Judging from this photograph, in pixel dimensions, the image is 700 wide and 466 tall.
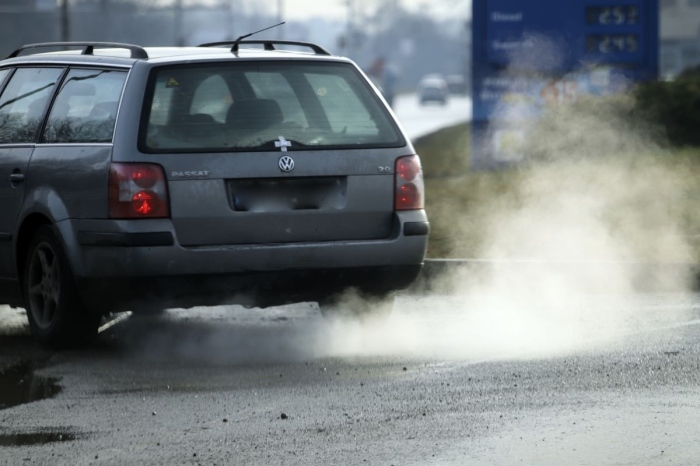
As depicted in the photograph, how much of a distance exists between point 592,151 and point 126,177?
14.0m

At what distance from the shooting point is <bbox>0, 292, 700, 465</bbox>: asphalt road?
5742 millimetres

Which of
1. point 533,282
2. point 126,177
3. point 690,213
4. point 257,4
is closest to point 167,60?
point 126,177

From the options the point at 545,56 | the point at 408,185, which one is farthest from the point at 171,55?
the point at 545,56

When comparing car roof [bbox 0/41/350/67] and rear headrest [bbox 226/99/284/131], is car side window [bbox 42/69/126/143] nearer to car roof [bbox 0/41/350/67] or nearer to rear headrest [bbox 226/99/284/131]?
car roof [bbox 0/41/350/67]

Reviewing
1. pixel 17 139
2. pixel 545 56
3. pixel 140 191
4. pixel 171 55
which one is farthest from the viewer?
pixel 545 56

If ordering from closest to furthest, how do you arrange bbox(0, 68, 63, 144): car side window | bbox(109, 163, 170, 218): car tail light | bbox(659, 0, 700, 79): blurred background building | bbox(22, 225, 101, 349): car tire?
1. bbox(109, 163, 170, 218): car tail light
2. bbox(22, 225, 101, 349): car tire
3. bbox(0, 68, 63, 144): car side window
4. bbox(659, 0, 700, 79): blurred background building

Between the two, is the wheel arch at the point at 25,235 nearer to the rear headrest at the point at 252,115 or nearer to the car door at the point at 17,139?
the car door at the point at 17,139

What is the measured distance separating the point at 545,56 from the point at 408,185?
546 inches

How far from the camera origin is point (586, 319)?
365 inches

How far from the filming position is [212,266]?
793 cm

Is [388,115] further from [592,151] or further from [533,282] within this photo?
[592,151]

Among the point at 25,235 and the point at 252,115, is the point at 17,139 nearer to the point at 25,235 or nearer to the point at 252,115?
the point at 25,235

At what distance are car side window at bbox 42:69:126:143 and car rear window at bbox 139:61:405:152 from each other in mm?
283

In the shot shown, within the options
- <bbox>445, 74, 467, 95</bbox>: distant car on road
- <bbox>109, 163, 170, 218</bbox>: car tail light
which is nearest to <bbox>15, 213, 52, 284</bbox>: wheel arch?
<bbox>109, 163, 170, 218</bbox>: car tail light
